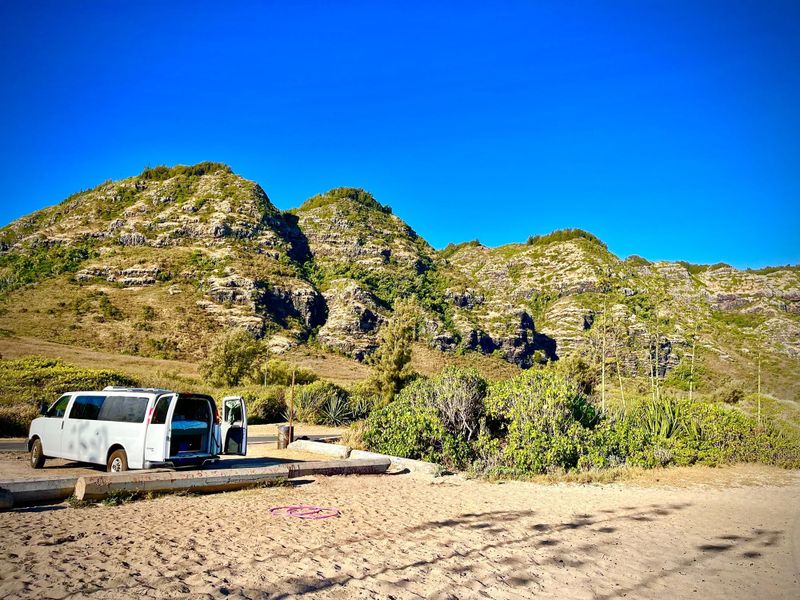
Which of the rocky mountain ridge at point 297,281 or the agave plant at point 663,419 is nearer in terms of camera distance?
the agave plant at point 663,419

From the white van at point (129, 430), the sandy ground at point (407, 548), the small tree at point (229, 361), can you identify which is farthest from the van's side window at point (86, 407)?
the small tree at point (229, 361)

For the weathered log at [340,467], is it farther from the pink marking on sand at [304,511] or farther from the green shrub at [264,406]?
the green shrub at [264,406]

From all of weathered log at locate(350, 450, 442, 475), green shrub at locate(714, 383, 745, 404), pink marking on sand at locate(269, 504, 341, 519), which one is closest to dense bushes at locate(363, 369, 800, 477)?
weathered log at locate(350, 450, 442, 475)

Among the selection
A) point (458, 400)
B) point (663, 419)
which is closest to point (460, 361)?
point (663, 419)

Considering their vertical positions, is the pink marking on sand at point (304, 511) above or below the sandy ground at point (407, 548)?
below

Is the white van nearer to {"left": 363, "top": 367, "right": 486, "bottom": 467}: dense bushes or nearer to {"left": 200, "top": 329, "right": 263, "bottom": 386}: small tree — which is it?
{"left": 363, "top": 367, "right": 486, "bottom": 467}: dense bushes

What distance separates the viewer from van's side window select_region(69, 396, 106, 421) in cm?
1059

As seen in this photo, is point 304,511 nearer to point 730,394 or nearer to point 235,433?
point 235,433

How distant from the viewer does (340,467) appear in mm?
12484

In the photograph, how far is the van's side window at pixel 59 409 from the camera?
11206 millimetres

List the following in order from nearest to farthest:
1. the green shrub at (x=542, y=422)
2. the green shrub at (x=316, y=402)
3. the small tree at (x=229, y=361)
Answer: the green shrub at (x=542, y=422), the green shrub at (x=316, y=402), the small tree at (x=229, y=361)

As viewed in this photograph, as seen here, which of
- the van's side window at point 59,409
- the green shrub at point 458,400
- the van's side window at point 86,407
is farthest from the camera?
the green shrub at point 458,400

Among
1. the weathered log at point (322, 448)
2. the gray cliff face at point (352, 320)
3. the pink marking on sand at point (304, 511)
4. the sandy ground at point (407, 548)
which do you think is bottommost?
the weathered log at point (322, 448)

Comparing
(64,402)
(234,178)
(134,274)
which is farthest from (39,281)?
(64,402)
